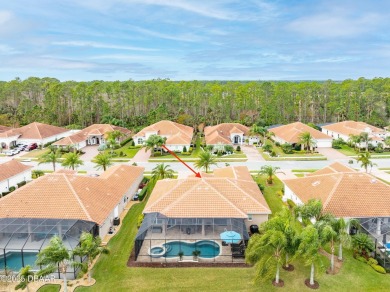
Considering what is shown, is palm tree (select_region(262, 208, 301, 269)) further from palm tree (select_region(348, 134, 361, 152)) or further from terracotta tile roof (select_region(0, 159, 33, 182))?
palm tree (select_region(348, 134, 361, 152))

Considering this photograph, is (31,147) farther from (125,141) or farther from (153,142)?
(153,142)

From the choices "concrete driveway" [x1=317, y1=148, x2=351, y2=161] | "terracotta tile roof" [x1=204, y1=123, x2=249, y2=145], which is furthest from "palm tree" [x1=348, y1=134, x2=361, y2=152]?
"terracotta tile roof" [x1=204, y1=123, x2=249, y2=145]

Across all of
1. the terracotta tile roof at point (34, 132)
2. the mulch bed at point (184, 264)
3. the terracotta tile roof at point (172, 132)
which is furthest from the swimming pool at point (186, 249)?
the terracotta tile roof at point (34, 132)

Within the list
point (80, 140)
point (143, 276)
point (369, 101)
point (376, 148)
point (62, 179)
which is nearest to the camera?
point (143, 276)

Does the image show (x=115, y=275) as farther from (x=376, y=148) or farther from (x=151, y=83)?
(x=151, y=83)

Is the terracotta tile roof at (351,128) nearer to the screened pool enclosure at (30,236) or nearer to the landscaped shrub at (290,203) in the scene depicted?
the landscaped shrub at (290,203)

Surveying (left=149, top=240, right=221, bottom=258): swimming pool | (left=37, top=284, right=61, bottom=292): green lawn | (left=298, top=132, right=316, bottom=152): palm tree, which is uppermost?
(left=298, top=132, right=316, bottom=152): palm tree

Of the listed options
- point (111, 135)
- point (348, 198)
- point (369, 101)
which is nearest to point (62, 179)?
point (348, 198)
